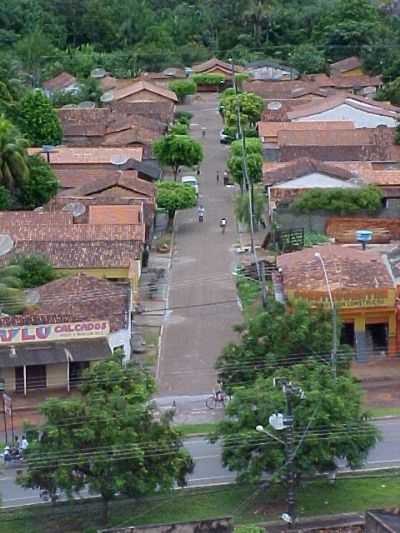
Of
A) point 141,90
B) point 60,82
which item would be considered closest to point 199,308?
point 141,90

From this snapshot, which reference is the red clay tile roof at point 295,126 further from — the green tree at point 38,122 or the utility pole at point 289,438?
the utility pole at point 289,438

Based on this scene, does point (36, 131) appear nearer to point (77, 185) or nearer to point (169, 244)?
point (77, 185)

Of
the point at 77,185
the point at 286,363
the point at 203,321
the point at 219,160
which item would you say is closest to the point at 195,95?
the point at 219,160

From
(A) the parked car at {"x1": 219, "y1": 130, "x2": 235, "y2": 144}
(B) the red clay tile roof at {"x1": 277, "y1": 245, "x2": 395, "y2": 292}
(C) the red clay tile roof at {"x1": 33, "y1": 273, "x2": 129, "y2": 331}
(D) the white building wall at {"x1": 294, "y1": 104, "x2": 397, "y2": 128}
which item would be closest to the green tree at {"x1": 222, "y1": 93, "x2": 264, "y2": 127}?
(A) the parked car at {"x1": 219, "y1": 130, "x2": 235, "y2": 144}

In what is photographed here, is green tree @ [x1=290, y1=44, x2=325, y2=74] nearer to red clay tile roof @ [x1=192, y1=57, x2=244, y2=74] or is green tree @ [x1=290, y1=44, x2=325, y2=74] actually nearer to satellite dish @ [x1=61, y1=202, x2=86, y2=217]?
red clay tile roof @ [x1=192, y1=57, x2=244, y2=74]

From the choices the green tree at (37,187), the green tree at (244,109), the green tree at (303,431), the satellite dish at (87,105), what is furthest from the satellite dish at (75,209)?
the satellite dish at (87,105)

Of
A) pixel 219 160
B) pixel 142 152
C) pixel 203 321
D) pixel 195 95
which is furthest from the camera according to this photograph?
pixel 195 95
